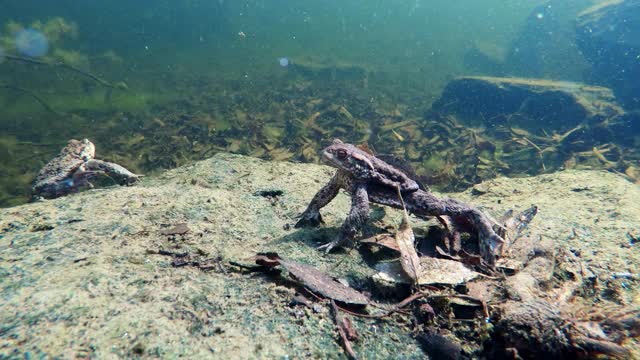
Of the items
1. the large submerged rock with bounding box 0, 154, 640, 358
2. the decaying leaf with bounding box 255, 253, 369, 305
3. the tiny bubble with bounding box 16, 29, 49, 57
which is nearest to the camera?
the large submerged rock with bounding box 0, 154, 640, 358

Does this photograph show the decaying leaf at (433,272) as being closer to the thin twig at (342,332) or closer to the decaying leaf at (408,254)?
the decaying leaf at (408,254)

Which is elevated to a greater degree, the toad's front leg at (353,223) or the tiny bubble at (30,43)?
the toad's front leg at (353,223)

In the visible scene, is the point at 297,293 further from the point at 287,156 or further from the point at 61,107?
the point at 61,107

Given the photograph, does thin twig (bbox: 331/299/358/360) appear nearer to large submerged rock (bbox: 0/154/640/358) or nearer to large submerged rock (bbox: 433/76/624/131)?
large submerged rock (bbox: 0/154/640/358)

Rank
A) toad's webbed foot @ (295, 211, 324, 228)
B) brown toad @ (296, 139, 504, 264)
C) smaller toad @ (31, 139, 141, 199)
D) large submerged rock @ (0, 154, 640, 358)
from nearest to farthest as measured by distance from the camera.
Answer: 1. large submerged rock @ (0, 154, 640, 358)
2. brown toad @ (296, 139, 504, 264)
3. toad's webbed foot @ (295, 211, 324, 228)
4. smaller toad @ (31, 139, 141, 199)

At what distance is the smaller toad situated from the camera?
16.8 ft

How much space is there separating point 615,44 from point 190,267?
25.4m

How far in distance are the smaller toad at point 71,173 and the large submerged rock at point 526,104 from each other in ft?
45.1

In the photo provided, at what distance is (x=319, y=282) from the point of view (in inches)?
89.4

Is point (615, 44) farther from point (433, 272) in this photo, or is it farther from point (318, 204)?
point (433, 272)

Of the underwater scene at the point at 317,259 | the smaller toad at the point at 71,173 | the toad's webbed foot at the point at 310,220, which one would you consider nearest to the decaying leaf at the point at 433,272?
the underwater scene at the point at 317,259

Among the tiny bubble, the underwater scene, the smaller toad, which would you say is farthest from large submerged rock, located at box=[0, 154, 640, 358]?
the tiny bubble

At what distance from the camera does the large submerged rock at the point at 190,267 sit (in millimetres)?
1736

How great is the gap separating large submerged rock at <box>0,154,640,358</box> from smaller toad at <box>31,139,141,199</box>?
1647mm
